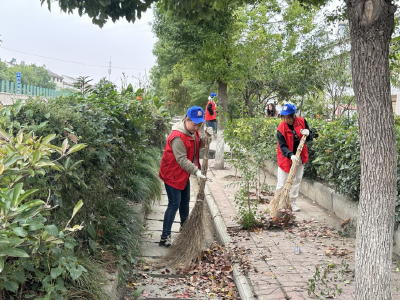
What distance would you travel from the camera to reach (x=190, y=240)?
514 centimetres

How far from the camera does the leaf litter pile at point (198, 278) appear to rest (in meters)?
4.29

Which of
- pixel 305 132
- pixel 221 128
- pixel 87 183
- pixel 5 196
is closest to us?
pixel 5 196

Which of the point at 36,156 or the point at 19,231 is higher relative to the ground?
the point at 36,156

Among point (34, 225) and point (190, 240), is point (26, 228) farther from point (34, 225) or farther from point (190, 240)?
point (190, 240)

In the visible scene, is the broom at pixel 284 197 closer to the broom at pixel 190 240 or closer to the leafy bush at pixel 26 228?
the broom at pixel 190 240

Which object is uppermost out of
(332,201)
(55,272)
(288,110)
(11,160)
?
(288,110)

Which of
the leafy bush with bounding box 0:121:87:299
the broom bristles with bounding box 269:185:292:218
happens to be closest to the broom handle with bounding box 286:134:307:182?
the broom bristles with bounding box 269:185:292:218

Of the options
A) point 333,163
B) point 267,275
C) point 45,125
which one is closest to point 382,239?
point 267,275

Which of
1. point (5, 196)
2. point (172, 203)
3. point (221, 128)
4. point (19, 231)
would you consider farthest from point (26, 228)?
point (221, 128)

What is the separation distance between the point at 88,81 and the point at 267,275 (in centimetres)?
470

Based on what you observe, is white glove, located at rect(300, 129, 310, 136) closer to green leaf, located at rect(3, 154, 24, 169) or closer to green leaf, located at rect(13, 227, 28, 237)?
green leaf, located at rect(3, 154, 24, 169)

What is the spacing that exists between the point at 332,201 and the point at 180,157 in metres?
2.98

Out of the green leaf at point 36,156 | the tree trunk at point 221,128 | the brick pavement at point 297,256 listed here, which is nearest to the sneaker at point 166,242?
the brick pavement at point 297,256

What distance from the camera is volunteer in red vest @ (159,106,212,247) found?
5148mm
